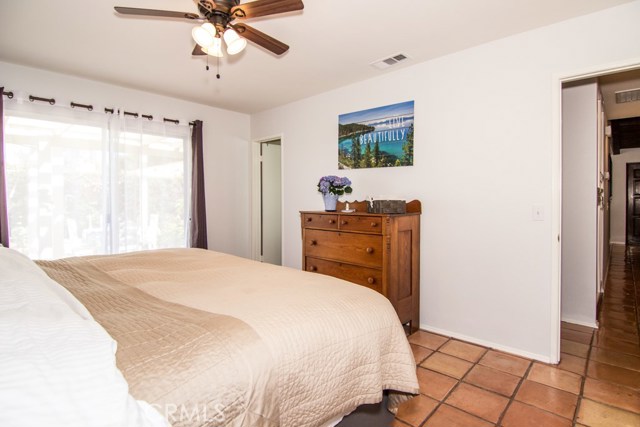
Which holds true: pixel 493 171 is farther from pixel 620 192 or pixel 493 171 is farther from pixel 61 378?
pixel 620 192

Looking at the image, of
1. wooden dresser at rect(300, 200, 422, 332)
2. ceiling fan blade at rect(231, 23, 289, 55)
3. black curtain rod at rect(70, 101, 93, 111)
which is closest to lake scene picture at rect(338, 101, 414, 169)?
wooden dresser at rect(300, 200, 422, 332)

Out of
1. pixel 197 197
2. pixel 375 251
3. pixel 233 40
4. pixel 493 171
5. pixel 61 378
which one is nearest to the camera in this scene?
pixel 61 378

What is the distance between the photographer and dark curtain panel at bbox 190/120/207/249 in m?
4.20

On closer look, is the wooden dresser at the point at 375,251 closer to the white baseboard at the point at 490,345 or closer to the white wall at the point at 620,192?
the white baseboard at the point at 490,345

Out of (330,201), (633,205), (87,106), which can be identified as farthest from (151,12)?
(633,205)

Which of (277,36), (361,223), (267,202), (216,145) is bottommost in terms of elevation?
(361,223)

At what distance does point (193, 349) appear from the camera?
0.96 meters

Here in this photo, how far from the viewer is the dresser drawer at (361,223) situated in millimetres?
2764

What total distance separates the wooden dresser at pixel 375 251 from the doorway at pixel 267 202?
1891mm

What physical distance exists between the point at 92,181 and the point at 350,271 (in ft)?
9.27

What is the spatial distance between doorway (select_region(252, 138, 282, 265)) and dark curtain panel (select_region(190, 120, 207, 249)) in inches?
36.0

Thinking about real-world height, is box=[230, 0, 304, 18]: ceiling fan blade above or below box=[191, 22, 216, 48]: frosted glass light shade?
above

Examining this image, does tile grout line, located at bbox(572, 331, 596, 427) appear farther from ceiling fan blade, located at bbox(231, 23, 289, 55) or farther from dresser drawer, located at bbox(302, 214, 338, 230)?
ceiling fan blade, located at bbox(231, 23, 289, 55)

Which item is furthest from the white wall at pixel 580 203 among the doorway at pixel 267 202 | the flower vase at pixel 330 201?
the doorway at pixel 267 202
